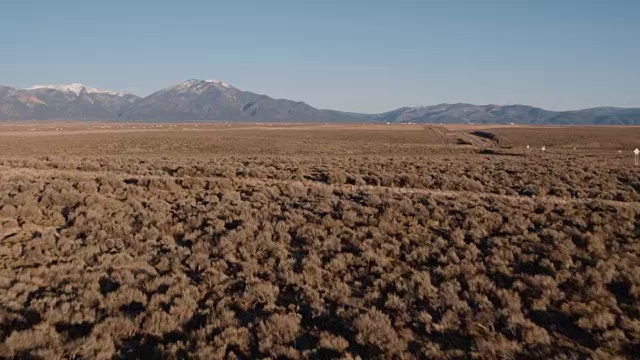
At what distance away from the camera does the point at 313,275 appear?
10.9 meters

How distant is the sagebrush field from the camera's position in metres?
8.14

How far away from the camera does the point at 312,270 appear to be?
11156mm

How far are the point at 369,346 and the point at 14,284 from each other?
27.3 ft

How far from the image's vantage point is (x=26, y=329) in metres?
8.21

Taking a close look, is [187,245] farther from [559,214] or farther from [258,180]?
[559,214]

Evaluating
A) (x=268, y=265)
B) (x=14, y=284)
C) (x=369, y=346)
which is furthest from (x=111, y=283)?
(x=369, y=346)

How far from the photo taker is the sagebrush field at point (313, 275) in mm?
8141

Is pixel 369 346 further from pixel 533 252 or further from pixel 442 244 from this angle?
pixel 533 252

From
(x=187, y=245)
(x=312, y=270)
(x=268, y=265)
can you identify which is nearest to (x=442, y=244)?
(x=312, y=270)

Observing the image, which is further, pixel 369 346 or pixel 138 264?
pixel 138 264

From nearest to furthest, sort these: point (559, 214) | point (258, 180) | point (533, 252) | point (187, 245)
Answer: point (533, 252)
point (187, 245)
point (559, 214)
point (258, 180)

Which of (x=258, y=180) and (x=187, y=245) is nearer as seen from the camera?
(x=187, y=245)

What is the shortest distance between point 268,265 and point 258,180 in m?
12.7

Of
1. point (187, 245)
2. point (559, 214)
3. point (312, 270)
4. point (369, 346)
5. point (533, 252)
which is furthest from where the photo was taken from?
point (559, 214)
